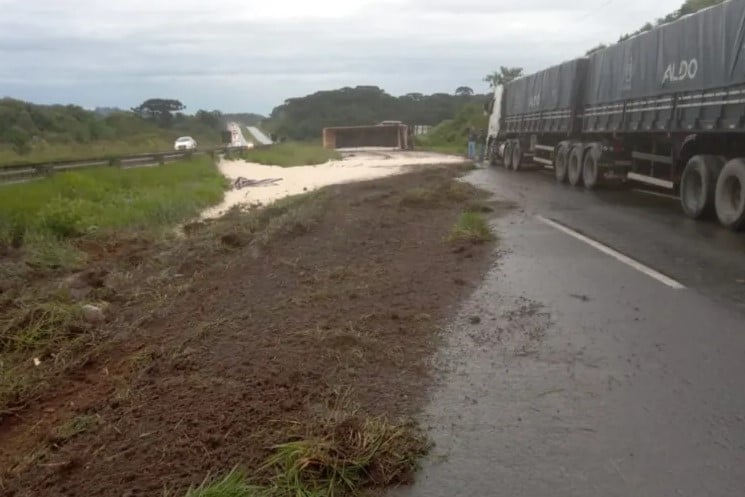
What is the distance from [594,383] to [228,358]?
8.49 feet

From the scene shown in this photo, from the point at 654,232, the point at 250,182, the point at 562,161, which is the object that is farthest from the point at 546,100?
the point at 654,232

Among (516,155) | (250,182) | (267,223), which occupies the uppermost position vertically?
(267,223)

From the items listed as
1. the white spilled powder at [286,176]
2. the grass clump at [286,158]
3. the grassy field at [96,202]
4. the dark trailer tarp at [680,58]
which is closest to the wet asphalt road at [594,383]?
the dark trailer tarp at [680,58]

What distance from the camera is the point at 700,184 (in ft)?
41.9

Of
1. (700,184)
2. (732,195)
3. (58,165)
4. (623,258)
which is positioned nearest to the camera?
(623,258)

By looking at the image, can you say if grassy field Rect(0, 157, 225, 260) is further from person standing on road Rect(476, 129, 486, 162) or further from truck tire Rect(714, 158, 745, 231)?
person standing on road Rect(476, 129, 486, 162)

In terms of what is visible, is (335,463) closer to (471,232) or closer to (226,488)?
(226,488)

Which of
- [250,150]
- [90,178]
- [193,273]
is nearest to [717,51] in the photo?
[193,273]

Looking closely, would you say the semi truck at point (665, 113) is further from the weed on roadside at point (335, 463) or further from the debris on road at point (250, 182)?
the debris on road at point (250, 182)

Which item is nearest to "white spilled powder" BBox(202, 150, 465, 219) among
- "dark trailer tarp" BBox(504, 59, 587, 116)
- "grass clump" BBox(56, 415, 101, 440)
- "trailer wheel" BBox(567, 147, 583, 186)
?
"dark trailer tarp" BBox(504, 59, 587, 116)

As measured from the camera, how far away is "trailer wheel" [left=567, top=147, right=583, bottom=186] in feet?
67.0

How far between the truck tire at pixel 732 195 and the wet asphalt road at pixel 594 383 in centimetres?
194

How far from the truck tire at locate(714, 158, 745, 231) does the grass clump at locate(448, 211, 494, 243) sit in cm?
361

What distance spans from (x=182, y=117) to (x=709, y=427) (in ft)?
292
